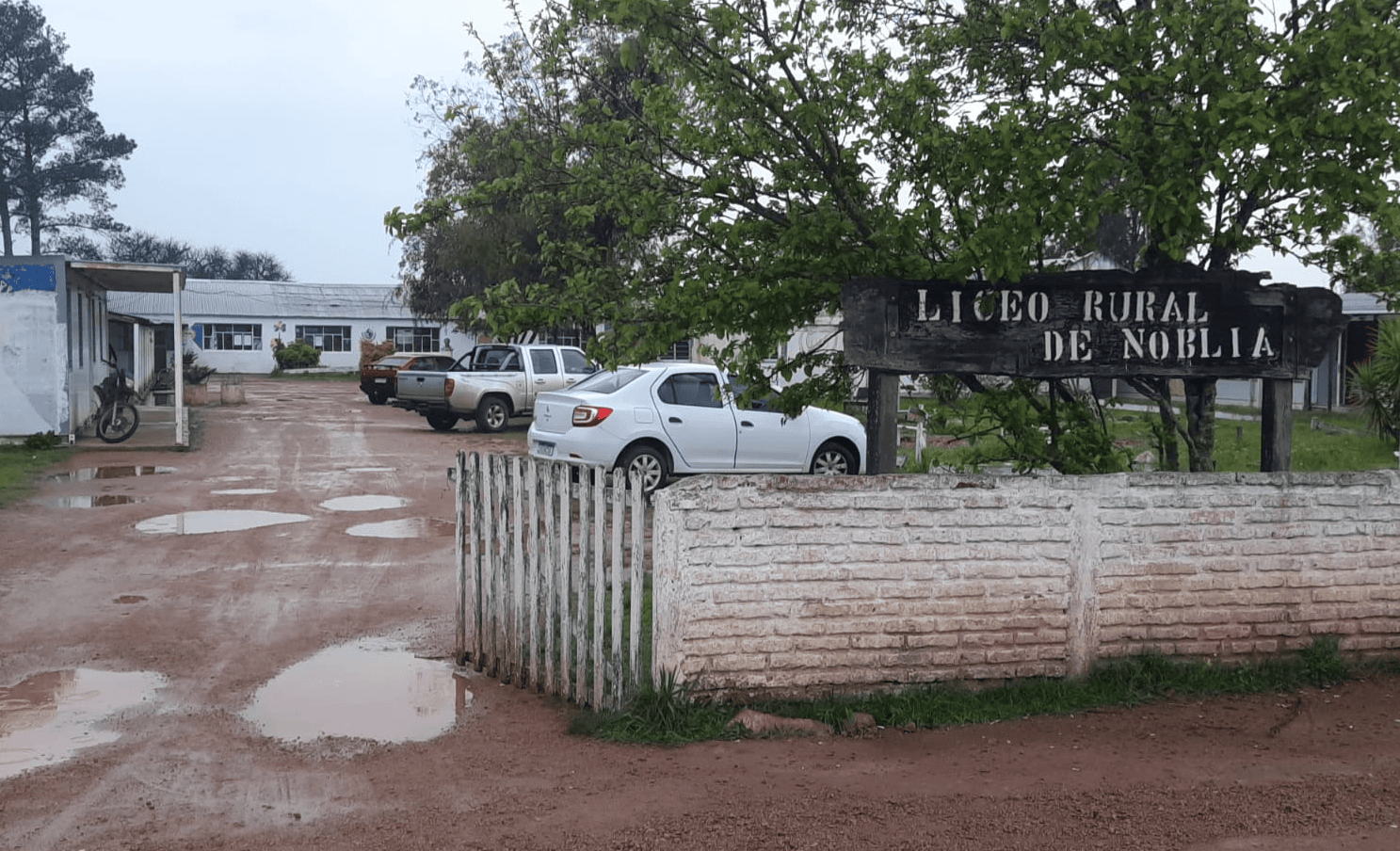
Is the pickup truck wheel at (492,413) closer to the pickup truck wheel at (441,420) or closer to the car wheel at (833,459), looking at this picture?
the pickup truck wheel at (441,420)

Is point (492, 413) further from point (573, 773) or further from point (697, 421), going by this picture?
point (573, 773)

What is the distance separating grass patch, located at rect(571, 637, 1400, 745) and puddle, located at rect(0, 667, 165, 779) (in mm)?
2421

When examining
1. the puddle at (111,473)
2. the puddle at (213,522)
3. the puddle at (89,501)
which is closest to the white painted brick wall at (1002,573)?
the puddle at (213,522)

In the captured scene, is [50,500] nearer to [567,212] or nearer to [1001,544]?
[567,212]

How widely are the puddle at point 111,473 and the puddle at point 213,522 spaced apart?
3.96 m

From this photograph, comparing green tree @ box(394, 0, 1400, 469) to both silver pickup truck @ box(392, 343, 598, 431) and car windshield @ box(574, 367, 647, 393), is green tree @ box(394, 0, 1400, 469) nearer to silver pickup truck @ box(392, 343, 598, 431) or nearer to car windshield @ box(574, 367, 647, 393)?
car windshield @ box(574, 367, 647, 393)

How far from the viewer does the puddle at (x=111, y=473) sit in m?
16.7

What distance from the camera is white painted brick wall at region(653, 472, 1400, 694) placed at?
20.4 ft

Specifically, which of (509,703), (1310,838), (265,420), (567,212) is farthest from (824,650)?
(265,420)

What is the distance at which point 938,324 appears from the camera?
7.04 meters

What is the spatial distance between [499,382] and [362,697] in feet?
60.2

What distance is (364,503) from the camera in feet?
48.0

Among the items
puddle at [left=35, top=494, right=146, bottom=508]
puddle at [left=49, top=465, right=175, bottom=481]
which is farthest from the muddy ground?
puddle at [left=49, top=465, right=175, bottom=481]

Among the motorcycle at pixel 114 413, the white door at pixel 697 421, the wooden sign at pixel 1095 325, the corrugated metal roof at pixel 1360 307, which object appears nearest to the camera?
the wooden sign at pixel 1095 325
